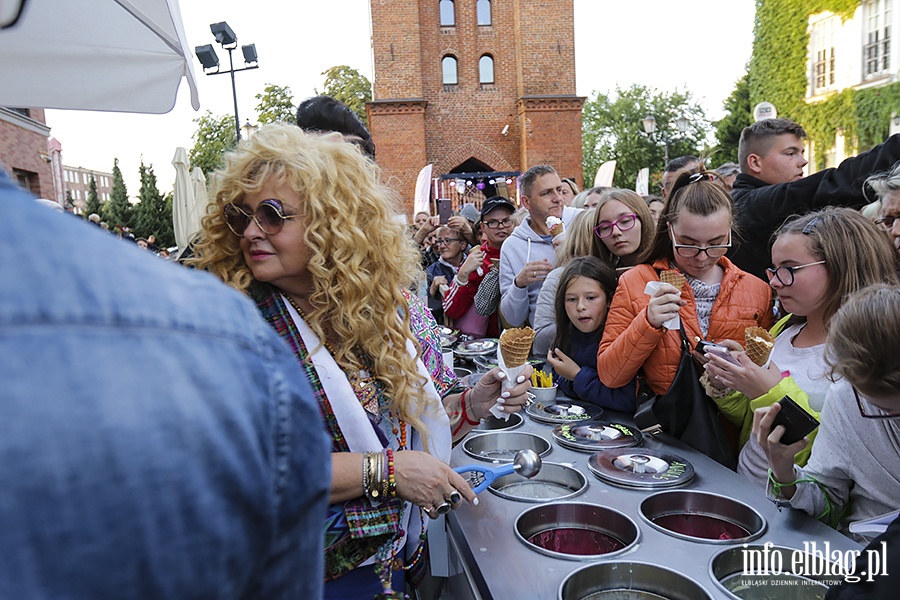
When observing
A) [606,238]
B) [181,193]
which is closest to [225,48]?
[181,193]

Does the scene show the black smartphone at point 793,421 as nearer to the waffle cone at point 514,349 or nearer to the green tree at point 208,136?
the waffle cone at point 514,349

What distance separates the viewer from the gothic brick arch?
21.4 meters

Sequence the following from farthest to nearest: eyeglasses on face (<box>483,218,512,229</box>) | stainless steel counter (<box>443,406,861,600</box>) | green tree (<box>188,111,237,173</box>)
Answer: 1. green tree (<box>188,111,237,173</box>)
2. eyeglasses on face (<box>483,218,512,229</box>)
3. stainless steel counter (<box>443,406,861,600</box>)

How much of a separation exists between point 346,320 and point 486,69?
71.9 feet

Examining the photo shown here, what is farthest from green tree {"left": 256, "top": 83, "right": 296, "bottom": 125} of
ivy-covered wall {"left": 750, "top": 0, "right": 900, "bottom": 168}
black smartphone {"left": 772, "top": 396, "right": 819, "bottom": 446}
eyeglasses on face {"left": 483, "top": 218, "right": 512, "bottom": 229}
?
black smartphone {"left": 772, "top": 396, "right": 819, "bottom": 446}

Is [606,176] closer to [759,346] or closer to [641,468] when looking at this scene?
[759,346]

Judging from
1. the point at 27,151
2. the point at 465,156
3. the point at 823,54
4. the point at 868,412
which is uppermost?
the point at 823,54

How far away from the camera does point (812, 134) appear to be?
1844cm

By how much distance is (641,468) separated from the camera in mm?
2055

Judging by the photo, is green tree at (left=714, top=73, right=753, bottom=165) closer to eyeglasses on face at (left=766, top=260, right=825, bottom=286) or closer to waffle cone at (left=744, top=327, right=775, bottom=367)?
eyeglasses on face at (left=766, top=260, right=825, bottom=286)

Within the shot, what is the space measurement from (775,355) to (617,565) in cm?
131

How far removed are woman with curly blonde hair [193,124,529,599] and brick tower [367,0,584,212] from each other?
1833 cm

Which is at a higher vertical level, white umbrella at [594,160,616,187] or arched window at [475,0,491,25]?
arched window at [475,0,491,25]

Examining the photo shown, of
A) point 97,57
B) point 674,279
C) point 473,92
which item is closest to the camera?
point 674,279
